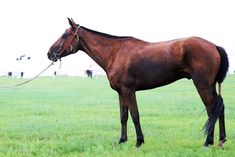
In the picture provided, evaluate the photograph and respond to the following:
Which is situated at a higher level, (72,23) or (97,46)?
(72,23)

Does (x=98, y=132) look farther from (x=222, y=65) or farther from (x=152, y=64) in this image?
(x=222, y=65)

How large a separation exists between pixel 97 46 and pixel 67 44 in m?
0.70

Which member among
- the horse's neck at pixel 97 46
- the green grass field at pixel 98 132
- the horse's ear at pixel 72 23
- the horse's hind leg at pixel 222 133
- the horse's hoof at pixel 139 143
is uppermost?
the horse's ear at pixel 72 23

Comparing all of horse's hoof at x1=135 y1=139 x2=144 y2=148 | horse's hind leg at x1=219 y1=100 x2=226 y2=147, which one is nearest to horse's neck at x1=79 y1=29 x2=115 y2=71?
horse's hoof at x1=135 y1=139 x2=144 y2=148

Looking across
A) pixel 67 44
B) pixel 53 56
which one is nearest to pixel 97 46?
pixel 67 44

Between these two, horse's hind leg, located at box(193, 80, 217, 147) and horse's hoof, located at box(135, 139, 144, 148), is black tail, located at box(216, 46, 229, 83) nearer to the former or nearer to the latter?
horse's hind leg, located at box(193, 80, 217, 147)

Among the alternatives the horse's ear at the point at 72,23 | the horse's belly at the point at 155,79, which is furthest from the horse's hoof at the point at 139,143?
the horse's ear at the point at 72,23

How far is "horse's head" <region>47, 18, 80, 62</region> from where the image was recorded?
11.0 meters

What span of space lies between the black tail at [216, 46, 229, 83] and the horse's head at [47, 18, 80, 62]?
3244 mm

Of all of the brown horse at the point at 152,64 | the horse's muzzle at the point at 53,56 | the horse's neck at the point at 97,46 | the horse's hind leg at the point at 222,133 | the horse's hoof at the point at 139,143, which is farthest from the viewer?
the horse's muzzle at the point at 53,56

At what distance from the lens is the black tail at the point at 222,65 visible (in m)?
10.0

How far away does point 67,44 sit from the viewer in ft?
36.0

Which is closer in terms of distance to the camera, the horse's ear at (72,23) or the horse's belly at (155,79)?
the horse's belly at (155,79)

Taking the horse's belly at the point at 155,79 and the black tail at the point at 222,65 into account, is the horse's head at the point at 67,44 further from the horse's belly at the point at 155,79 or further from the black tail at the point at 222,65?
the black tail at the point at 222,65
